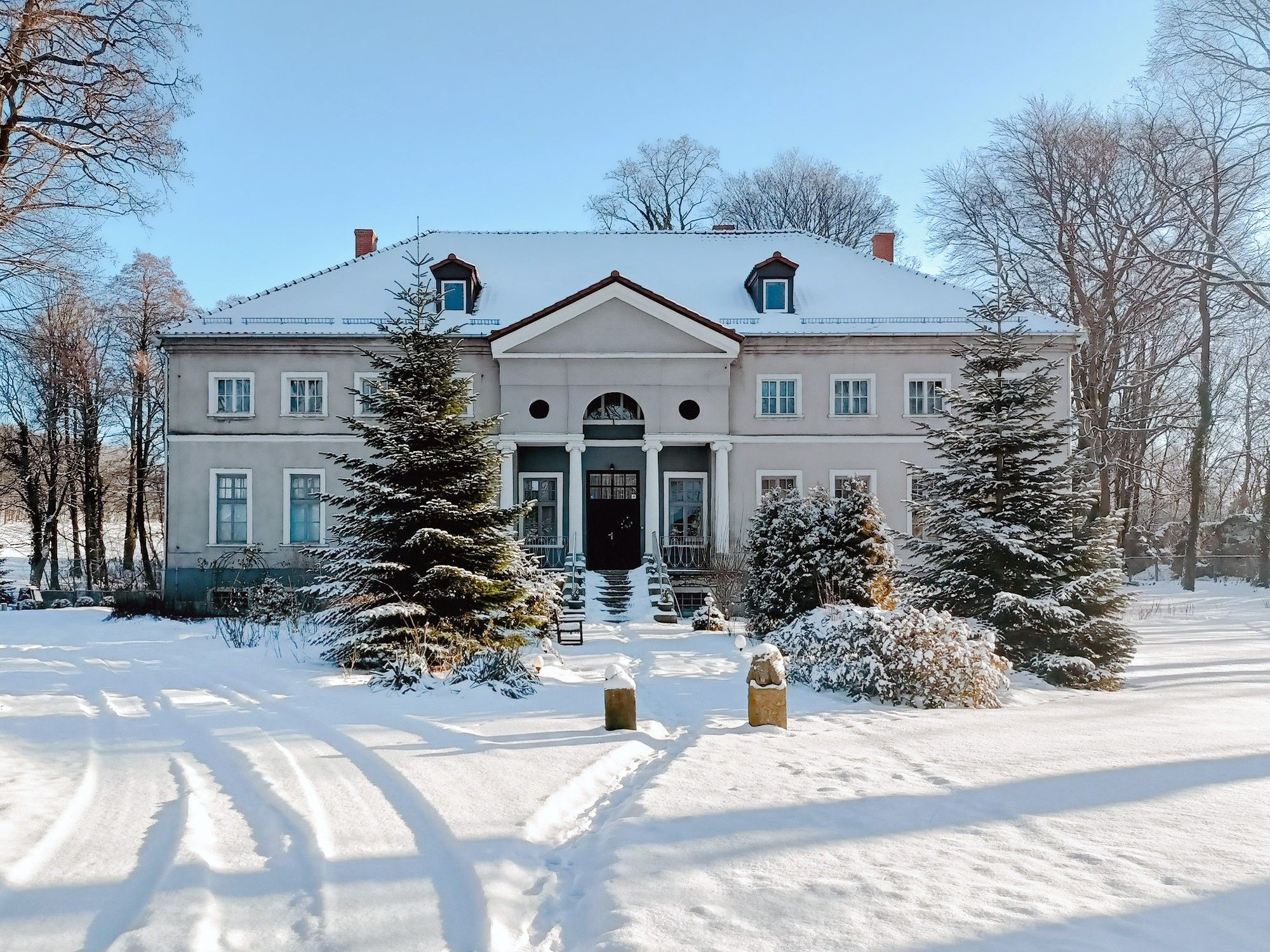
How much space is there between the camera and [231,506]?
23.9 m

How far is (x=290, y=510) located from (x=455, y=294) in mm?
7213

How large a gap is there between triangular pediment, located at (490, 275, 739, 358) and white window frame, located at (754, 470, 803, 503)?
129 inches

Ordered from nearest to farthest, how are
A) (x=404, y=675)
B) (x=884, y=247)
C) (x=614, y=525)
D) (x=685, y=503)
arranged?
(x=404, y=675) < (x=685, y=503) < (x=614, y=525) < (x=884, y=247)

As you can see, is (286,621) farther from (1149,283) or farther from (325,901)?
Answer: (1149,283)

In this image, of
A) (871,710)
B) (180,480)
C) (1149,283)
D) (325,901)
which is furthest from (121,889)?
(1149,283)

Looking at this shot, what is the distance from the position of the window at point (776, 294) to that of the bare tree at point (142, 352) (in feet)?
69.8

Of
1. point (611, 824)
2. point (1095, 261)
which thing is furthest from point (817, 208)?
point (611, 824)

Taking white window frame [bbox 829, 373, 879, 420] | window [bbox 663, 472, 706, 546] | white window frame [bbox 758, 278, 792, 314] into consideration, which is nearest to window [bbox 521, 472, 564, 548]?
window [bbox 663, 472, 706, 546]

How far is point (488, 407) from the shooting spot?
23.8 meters

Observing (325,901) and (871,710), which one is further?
(871,710)

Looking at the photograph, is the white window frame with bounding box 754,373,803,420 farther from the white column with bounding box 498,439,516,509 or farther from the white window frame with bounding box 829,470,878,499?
the white column with bounding box 498,439,516,509

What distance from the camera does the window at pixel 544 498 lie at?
2441 cm

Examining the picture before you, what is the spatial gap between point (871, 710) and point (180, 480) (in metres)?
20.3

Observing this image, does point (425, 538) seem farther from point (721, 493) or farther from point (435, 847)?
point (721, 493)
